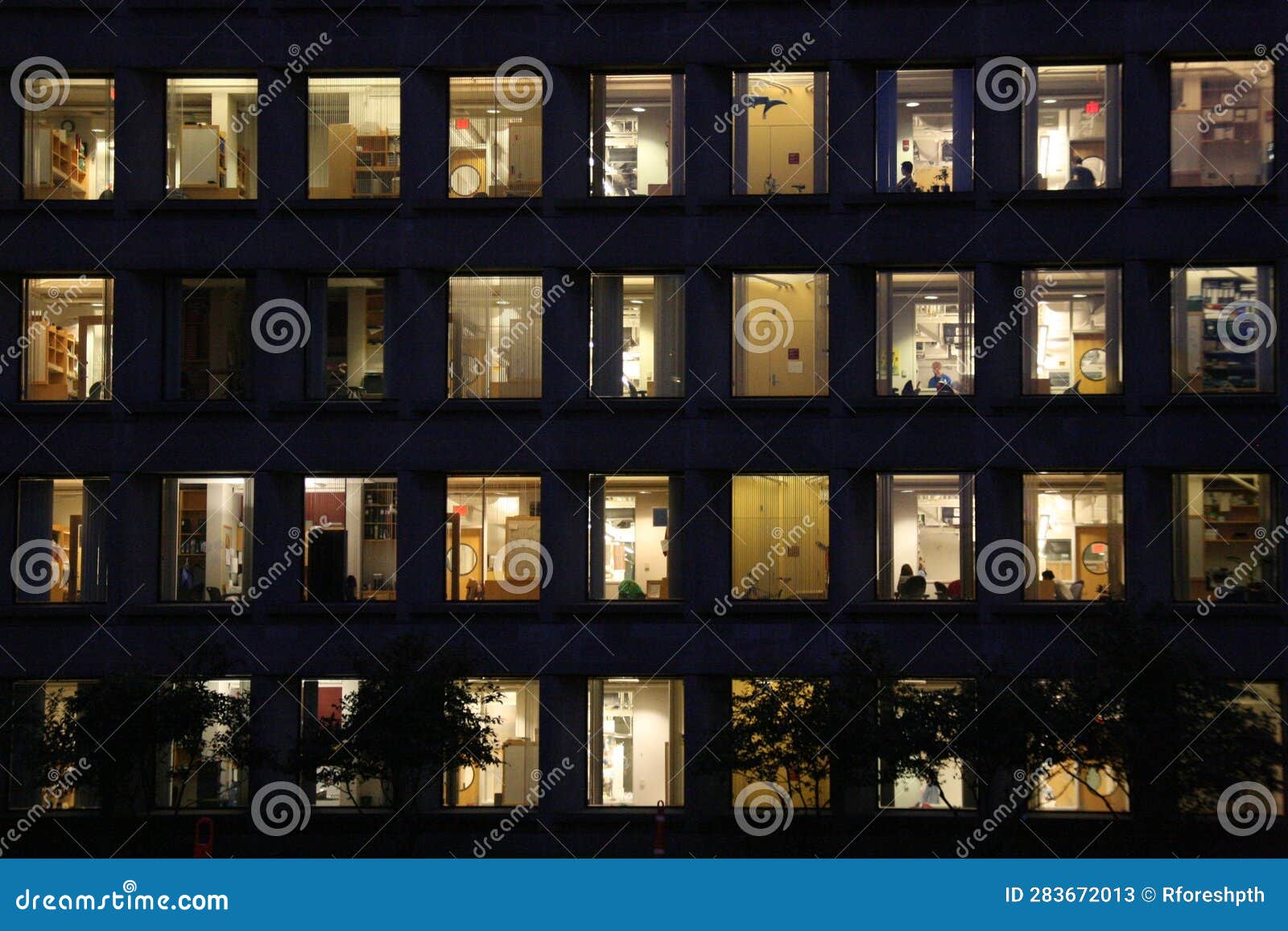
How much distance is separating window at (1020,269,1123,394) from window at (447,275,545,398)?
11.2m

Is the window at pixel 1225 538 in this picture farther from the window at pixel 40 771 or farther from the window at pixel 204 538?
the window at pixel 40 771

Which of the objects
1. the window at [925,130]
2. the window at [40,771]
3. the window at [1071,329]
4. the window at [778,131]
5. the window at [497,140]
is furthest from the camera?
the window at [497,140]

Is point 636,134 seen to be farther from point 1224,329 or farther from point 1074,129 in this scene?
point 1224,329

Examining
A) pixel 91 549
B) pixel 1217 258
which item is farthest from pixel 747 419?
pixel 91 549

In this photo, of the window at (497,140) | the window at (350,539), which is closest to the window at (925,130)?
the window at (497,140)

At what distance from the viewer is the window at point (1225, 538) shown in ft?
114

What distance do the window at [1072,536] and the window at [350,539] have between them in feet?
44.6

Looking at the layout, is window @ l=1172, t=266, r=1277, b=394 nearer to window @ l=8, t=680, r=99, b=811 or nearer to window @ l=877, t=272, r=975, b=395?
window @ l=877, t=272, r=975, b=395

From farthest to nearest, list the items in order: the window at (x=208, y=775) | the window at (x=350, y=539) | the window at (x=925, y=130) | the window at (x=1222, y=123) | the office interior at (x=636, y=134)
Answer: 1. the office interior at (x=636, y=134)
2. the window at (x=350, y=539)
3. the window at (x=925, y=130)
4. the window at (x=1222, y=123)
5. the window at (x=208, y=775)

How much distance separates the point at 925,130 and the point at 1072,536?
9879 millimetres

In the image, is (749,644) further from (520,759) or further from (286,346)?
(286,346)

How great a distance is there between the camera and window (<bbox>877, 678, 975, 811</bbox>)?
31.5m

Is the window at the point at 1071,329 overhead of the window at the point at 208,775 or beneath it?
overhead

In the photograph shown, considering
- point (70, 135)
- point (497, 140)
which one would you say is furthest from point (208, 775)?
point (497, 140)
